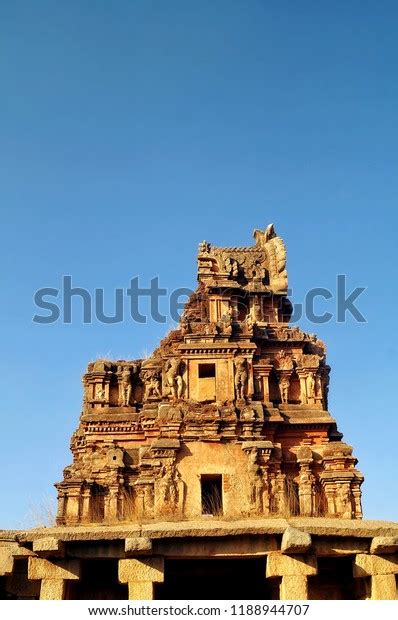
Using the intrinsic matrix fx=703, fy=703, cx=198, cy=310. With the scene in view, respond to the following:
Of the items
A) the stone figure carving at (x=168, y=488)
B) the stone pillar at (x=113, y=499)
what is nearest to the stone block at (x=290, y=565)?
the stone figure carving at (x=168, y=488)

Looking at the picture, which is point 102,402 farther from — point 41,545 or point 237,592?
point 41,545

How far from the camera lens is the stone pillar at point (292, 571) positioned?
32.8ft

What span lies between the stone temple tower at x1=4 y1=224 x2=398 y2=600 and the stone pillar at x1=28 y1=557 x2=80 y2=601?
1226mm

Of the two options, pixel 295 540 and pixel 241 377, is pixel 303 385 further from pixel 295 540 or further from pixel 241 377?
pixel 295 540

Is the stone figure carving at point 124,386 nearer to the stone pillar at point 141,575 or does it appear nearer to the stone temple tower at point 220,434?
the stone temple tower at point 220,434

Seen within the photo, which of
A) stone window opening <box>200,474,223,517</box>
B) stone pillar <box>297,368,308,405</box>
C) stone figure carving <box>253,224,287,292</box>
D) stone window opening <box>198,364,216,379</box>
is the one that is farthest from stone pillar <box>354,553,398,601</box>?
stone figure carving <box>253,224,287,292</box>

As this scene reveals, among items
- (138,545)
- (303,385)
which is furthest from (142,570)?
(303,385)

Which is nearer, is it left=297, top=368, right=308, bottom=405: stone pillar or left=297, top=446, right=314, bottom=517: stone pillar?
left=297, top=446, right=314, bottom=517: stone pillar

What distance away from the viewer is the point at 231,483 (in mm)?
20391

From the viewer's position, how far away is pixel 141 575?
1011 cm

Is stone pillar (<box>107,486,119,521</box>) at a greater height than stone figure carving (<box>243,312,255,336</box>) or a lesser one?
lesser

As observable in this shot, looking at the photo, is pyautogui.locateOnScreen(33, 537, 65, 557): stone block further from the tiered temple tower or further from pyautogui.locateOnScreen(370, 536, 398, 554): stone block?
the tiered temple tower

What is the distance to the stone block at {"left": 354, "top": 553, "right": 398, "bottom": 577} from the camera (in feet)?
33.7
